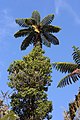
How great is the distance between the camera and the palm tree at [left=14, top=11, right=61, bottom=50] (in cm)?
4406

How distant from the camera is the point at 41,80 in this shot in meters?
34.1

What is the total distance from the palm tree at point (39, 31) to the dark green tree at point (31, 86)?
794cm

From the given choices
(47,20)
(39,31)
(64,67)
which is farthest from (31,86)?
(47,20)

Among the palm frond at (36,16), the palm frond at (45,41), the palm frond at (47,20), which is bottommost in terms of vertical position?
the palm frond at (45,41)

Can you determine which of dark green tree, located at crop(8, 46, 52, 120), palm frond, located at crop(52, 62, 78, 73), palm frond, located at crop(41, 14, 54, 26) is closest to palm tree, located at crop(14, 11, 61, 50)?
palm frond, located at crop(41, 14, 54, 26)

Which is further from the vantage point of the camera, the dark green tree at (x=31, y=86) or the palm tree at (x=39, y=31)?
the palm tree at (x=39, y=31)

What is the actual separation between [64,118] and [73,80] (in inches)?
695

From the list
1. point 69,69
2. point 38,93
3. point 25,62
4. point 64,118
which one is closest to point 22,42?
point 25,62

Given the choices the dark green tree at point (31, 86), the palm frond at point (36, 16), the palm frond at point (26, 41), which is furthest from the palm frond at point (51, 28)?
the dark green tree at point (31, 86)

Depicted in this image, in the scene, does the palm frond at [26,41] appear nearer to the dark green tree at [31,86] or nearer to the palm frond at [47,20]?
the palm frond at [47,20]

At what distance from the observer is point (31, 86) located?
33.6m

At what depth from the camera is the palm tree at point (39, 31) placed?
145 ft

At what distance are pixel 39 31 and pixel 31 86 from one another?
11767 millimetres

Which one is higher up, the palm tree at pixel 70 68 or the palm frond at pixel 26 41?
the palm frond at pixel 26 41
